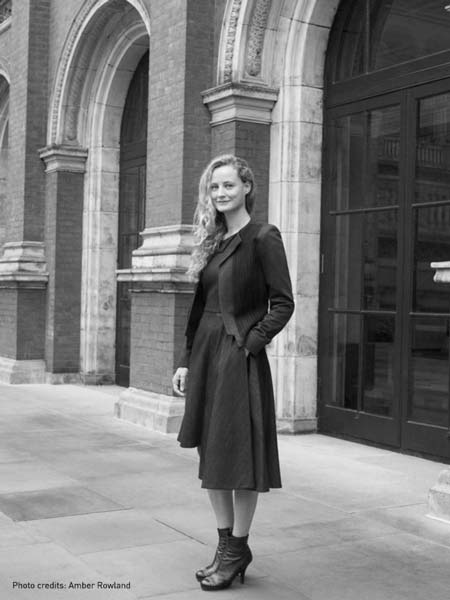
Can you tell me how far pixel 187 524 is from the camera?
4895 millimetres

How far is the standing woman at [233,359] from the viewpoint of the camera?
3762 millimetres

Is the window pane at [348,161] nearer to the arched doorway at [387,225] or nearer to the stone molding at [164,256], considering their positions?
the arched doorway at [387,225]

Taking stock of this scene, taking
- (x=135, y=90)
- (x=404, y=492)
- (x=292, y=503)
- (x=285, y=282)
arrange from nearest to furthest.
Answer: (x=285, y=282) → (x=292, y=503) → (x=404, y=492) → (x=135, y=90)

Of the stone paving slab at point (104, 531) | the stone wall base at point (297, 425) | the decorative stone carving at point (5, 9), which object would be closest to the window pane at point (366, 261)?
the stone wall base at point (297, 425)

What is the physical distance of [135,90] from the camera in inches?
461

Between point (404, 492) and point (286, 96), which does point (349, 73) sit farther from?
point (404, 492)

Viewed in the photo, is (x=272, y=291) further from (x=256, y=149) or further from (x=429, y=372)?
(x=256, y=149)

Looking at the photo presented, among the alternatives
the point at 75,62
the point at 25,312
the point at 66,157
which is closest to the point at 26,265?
the point at 25,312

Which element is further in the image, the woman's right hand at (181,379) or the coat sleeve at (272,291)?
the woman's right hand at (181,379)

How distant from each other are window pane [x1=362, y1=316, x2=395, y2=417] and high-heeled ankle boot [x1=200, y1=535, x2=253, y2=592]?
141 inches

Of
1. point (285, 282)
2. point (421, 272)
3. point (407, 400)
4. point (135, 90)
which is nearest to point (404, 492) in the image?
point (407, 400)

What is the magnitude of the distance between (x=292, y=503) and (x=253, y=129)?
3.90m

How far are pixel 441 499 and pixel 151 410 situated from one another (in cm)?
387

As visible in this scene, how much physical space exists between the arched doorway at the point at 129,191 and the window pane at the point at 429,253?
514 centimetres
